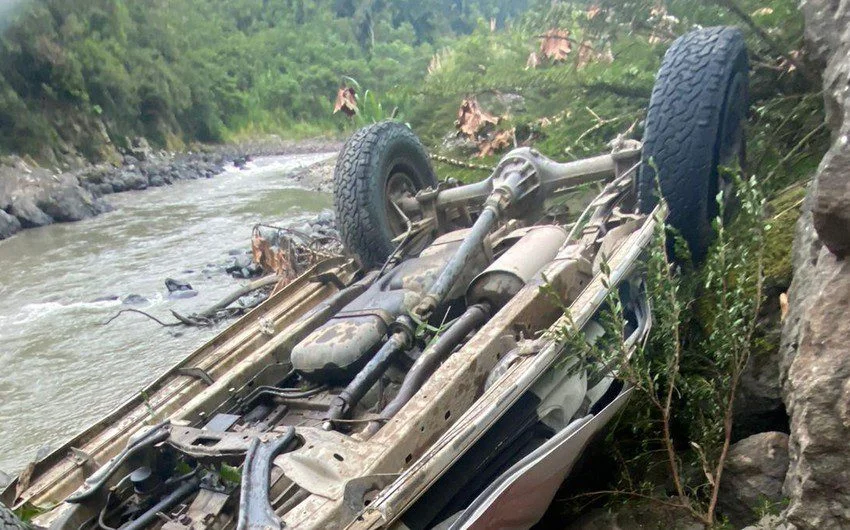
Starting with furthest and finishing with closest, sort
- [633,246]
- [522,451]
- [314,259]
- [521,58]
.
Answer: [521,58]
[314,259]
[633,246]
[522,451]

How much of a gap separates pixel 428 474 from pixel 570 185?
2505 millimetres

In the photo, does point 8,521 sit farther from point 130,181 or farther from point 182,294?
point 130,181

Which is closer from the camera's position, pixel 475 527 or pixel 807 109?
pixel 475 527

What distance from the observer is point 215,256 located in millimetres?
11547

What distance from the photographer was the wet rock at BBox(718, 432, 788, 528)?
2543 mm

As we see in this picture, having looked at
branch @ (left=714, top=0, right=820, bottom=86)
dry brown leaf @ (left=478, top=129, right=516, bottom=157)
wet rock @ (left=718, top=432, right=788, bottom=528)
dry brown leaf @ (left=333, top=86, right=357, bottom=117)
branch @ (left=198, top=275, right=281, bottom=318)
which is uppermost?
branch @ (left=714, top=0, right=820, bottom=86)

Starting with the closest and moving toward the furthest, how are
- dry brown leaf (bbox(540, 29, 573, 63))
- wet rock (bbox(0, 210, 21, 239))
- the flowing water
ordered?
1. the flowing water
2. dry brown leaf (bbox(540, 29, 573, 63))
3. wet rock (bbox(0, 210, 21, 239))

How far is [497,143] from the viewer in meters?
7.55

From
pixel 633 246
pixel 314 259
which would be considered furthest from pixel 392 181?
pixel 633 246

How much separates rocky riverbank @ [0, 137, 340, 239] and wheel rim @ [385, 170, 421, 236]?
12338 millimetres

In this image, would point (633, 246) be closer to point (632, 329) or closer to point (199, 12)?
point (632, 329)

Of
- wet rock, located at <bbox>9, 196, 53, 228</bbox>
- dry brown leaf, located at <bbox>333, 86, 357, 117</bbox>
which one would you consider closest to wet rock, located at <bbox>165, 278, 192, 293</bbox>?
dry brown leaf, located at <bbox>333, 86, 357, 117</bbox>

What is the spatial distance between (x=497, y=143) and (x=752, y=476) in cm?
536

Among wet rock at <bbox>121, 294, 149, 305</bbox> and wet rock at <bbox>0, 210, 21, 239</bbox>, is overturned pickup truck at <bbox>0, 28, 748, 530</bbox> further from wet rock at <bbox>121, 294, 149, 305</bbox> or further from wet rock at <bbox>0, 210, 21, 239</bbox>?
wet rock at <bbox>0, 210, 21, 239</bbox>
